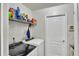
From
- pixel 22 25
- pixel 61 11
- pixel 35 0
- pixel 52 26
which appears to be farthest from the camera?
pixel 52 26

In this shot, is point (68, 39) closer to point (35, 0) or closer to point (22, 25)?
point (22, 25)

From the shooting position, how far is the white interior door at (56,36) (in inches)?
137

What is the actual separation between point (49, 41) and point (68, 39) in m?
0.77

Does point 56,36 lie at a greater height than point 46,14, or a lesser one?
lesser

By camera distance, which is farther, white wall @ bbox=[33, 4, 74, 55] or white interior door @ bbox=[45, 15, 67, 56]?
white interior door @ bbox=[45, 15, 67, 56]

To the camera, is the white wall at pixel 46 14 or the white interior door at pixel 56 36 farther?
the white interior door at pixel 56 36

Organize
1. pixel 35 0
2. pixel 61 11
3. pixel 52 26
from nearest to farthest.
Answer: pixel 35 0 < pixel 61 11 < pixel 52 26

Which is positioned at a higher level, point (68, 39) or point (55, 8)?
point (55, 8)

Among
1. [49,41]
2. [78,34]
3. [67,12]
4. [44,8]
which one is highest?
[44,8]

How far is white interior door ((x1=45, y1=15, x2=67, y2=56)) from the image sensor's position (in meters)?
3.49

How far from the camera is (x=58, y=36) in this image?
12.0 ft

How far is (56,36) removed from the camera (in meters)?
3.71

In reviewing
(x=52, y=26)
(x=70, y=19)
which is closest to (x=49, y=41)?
(x=52, y=26)

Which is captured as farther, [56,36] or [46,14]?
[46,14]
